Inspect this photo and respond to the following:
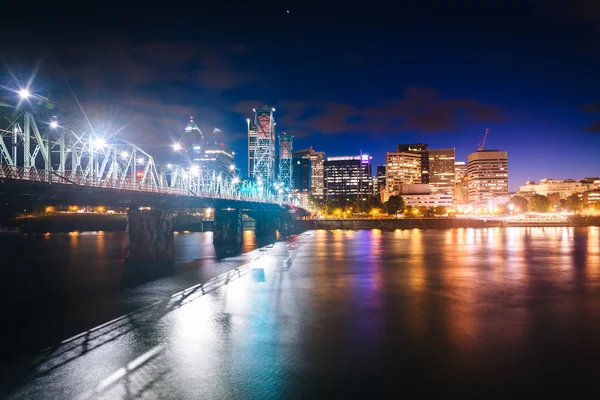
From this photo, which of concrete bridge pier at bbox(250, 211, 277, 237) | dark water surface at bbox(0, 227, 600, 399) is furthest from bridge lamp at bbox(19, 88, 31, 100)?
concrete bridge pier at bbox(250, 211, 277, 237)

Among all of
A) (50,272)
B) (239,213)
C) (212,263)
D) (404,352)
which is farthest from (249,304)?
Result: (239,213)

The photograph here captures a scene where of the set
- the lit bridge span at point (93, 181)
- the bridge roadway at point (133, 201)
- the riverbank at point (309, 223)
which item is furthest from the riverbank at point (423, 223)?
the bridge roadway at point (133, 201)

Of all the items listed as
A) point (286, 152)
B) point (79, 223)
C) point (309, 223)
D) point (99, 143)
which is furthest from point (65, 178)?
point (286, 152)

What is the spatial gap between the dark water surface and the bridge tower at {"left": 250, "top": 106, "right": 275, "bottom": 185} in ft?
329

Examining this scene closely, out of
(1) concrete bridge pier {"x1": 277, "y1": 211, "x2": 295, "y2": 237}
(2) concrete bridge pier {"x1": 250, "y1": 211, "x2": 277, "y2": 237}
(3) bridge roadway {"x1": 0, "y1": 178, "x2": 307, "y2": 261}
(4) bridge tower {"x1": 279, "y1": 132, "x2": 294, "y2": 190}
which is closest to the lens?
(3) bridge roadway {"x1": 0, "y1": 178, "x2": 307, "y2": 261}

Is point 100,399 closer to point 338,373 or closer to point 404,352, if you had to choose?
point 338,373

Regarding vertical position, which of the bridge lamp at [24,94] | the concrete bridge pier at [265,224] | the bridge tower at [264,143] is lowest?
the concrete bridge pier at [265,224]

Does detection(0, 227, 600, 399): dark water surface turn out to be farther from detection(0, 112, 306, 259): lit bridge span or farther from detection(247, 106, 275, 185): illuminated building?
detection(247, 106, 275, 185): illuminated building

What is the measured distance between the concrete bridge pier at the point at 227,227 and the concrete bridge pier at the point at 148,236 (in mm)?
29486

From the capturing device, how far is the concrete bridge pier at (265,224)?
113 metres

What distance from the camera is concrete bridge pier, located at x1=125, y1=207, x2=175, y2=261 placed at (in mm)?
48094

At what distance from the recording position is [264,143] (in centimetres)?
13788

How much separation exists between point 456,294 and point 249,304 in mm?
14212

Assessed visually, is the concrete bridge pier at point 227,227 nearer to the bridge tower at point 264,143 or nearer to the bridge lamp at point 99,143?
the bridge lamp at point 99,143
